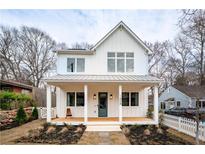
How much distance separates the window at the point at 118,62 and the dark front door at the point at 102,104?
1.80 m

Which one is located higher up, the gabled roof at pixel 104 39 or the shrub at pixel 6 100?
the gabled roof at pixel 104 39

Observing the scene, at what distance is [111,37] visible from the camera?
14.1 m

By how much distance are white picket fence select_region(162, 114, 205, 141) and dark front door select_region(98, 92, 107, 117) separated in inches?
156

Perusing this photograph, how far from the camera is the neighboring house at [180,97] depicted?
2644 centimetres

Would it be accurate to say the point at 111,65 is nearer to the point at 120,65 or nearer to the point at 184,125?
the point at 120,65

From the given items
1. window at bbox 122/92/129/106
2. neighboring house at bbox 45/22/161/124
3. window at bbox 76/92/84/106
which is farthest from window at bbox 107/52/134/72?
window at bbox 76/92/84/106

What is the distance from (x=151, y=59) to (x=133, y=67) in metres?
15.9

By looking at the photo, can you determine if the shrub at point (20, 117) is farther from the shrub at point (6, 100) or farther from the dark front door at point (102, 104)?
the dark front door at point (102, 104)

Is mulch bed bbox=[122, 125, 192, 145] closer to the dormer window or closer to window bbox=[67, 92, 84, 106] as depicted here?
window bbox=[67, 92, 84, 106]

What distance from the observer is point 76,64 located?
46.0 feet

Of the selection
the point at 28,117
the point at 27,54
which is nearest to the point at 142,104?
the point at 28,117

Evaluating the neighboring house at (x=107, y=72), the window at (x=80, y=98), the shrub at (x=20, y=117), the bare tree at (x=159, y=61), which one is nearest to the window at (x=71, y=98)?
the neighboring house at (x=107, y=72)

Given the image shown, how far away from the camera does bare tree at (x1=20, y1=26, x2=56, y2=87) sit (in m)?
25.5
